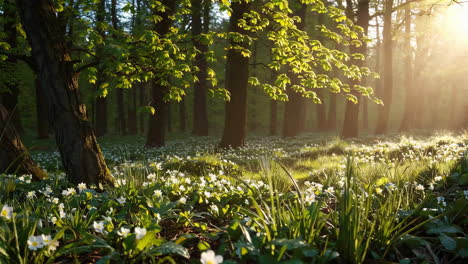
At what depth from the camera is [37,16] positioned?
14.6ft

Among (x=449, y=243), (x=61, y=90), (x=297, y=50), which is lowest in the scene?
(x=449, y=243)

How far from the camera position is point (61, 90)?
14.7 ft

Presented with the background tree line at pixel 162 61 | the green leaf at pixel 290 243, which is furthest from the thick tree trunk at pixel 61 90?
the green leaf at pixel 290 243

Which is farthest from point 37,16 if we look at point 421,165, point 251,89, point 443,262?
point 251,89

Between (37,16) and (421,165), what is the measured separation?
20.9 feet

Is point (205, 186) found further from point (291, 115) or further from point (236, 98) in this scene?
point (291, 115)

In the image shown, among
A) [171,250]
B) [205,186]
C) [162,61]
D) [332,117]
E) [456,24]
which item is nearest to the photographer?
[171,250]

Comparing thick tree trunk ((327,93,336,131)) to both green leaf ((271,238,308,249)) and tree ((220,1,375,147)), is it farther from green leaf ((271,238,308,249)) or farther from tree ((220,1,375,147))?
green leaf ((271,238,308,249))

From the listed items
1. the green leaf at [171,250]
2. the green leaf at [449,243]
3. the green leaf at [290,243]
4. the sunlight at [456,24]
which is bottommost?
the green leaf at [449,243]

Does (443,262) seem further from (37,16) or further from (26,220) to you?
(37,16)

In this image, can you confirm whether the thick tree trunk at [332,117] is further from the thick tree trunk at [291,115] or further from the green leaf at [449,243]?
the green leaf at [449,243]

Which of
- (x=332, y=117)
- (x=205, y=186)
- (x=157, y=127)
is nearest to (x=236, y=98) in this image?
(x=157, y=127)

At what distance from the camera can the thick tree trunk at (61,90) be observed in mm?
4473

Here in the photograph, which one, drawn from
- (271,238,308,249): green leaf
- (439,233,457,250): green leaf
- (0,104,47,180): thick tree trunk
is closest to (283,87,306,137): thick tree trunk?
(0,104,47,180): thick tree trunk
